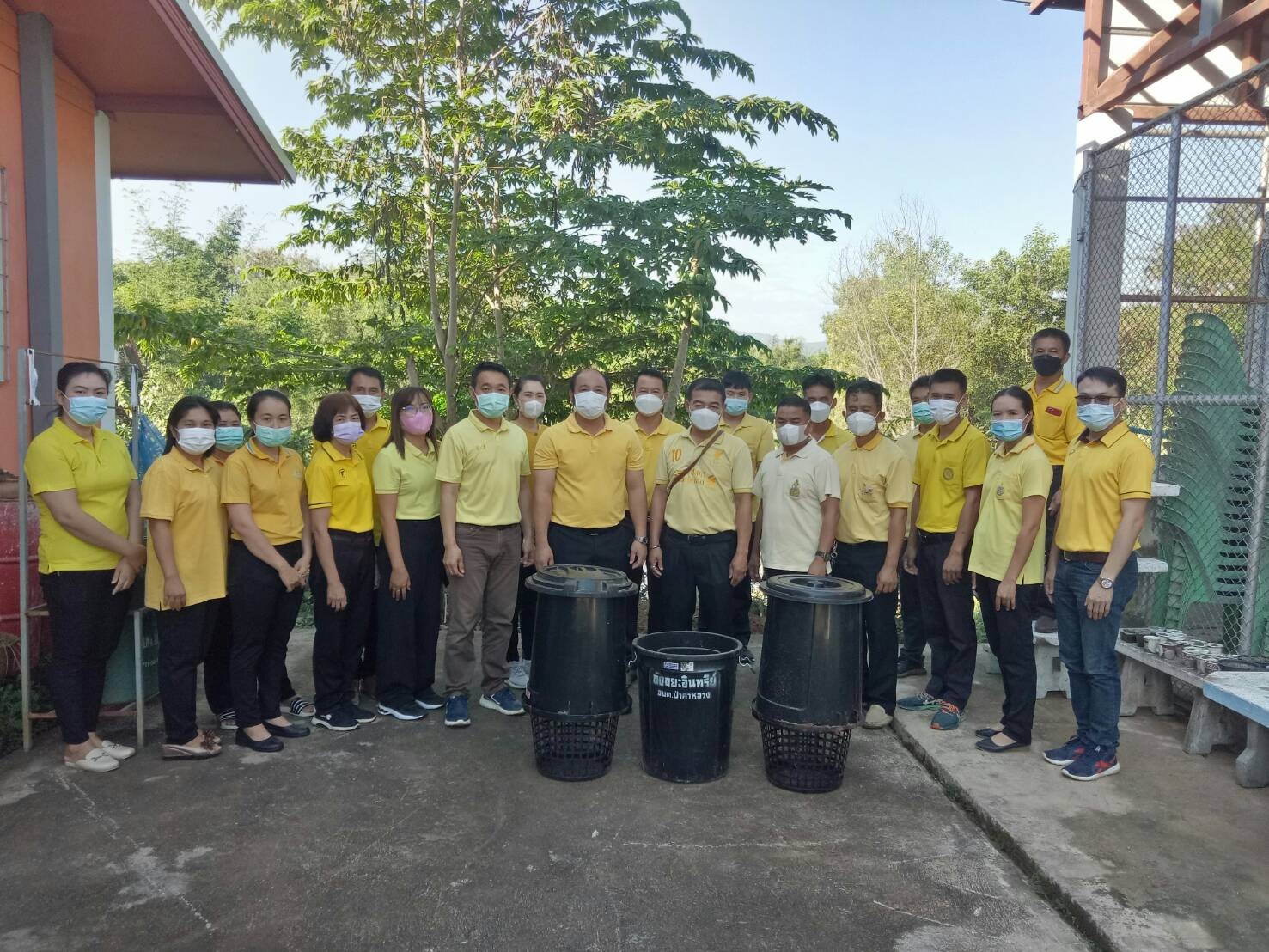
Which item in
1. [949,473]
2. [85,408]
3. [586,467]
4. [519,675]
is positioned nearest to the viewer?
[85,408]

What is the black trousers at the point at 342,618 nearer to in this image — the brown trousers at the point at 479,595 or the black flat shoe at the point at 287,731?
the black flat shoe at the point at 287,731

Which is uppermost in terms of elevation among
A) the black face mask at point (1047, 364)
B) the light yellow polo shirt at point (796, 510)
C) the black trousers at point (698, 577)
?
the black face mask at point (1047, 364)

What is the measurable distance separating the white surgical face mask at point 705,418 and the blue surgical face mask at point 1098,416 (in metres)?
1.77

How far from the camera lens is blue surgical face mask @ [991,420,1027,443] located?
421 centimetres

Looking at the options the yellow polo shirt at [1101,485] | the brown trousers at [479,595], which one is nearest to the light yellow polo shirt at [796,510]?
the yellow polo shirt at [1101,485]

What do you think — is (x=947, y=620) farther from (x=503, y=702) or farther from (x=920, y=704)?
(x=503, y=702)

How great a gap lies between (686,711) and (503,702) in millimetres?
1369

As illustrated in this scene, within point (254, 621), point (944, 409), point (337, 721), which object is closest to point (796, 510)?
point (944, 409)

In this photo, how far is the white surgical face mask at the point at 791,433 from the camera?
469 centimetres

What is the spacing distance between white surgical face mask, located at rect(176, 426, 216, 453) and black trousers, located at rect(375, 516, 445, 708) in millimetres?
990

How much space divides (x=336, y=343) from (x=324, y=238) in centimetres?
120

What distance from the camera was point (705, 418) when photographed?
479 centimetres

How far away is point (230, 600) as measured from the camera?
423 centimetres

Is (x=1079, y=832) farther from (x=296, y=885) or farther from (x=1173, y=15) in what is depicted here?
(x=1173, y=15)
